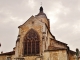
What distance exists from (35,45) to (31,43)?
39.1 inches

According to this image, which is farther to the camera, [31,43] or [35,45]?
[31,43]

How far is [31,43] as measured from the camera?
119ft

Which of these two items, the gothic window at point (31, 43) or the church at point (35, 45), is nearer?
the church at point (35, 45)

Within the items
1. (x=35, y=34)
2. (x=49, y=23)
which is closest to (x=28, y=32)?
(x=35, y=34)

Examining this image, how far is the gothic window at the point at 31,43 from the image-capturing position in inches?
1402

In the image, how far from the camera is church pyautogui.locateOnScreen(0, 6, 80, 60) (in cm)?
3428

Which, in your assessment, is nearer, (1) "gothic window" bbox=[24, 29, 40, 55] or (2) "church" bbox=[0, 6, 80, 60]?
(2) "church" bbox=[0, 6, 80, 60]

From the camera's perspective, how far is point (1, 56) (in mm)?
37500

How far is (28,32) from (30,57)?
552cm

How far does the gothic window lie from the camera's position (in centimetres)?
3561

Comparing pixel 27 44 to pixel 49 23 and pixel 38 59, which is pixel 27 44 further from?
pixel 49 23

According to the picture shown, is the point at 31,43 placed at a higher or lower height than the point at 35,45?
higher

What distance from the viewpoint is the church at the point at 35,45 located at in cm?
3428

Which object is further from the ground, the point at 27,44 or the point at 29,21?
the point at 29,21
